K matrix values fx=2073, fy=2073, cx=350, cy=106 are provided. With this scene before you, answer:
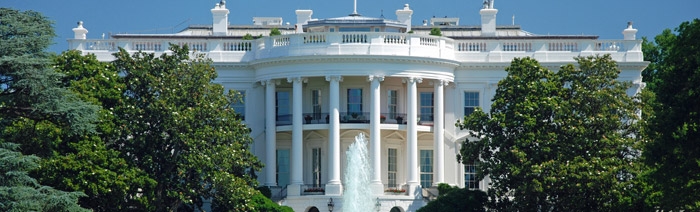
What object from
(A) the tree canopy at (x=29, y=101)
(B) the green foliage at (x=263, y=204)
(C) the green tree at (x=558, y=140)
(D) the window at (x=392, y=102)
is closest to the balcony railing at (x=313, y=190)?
(B) the green foliage at (x=263, y=204)

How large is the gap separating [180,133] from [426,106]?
17.7 m

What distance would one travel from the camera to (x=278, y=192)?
314ft

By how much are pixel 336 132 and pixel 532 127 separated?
13.3 metres

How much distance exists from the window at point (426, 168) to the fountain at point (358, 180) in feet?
12.5

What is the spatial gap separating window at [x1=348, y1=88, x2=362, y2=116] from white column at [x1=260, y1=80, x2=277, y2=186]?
3.60 meters

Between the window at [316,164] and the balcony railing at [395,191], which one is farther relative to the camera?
the window at [316,164]

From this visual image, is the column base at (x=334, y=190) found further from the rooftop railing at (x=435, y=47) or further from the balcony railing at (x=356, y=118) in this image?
the rooftop railing at (x=435, y=47)

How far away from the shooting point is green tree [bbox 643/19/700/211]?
6875cm

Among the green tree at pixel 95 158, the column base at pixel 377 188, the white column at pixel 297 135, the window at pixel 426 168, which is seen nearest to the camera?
the green tree at pixel 95 158

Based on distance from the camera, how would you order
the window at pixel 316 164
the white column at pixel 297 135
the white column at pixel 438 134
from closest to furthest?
the white column at pixel 297 135 < the white column at pixel 438 134 < the window at pixel 316 164

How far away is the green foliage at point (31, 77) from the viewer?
67.0 m

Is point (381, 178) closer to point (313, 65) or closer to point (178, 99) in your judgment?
point (313, 65)

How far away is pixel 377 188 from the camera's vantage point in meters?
93.8

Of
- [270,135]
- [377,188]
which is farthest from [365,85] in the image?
[377,188]
